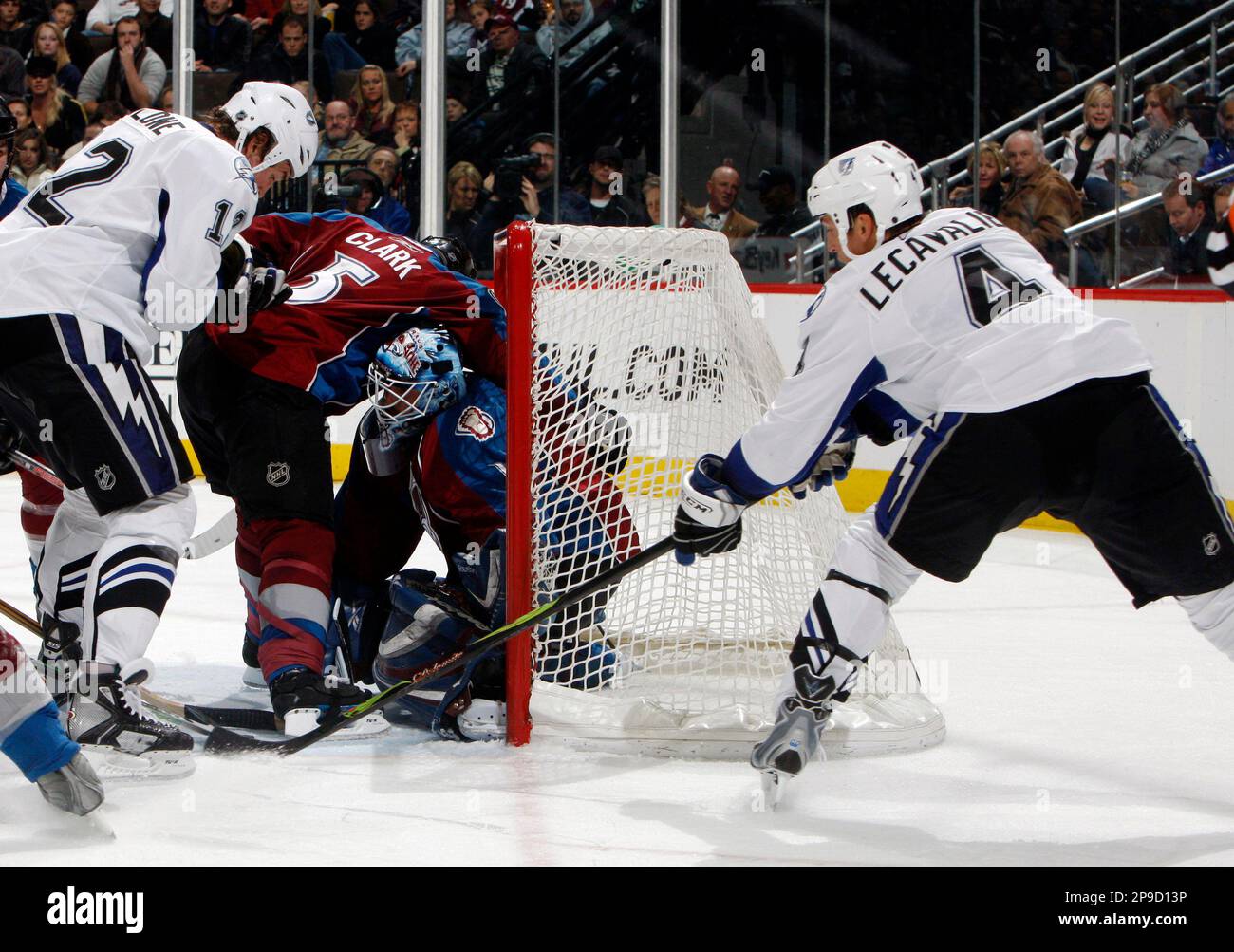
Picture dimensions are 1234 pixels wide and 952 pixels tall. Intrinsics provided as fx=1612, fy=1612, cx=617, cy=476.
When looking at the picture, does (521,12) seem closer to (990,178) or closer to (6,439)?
(990,178)

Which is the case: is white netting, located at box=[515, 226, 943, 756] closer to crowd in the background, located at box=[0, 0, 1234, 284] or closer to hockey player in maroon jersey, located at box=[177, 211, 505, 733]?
hockey player in maroon jersey, located at box=[177, 211, 505, 733]

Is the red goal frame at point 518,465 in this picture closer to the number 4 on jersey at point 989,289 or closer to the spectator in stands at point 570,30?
the number 4 on jersey at point 989,289

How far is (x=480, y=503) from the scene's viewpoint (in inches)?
115

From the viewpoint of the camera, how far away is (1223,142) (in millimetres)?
5609

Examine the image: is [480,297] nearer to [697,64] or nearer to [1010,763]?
[1010,763]

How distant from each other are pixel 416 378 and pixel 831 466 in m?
0.78

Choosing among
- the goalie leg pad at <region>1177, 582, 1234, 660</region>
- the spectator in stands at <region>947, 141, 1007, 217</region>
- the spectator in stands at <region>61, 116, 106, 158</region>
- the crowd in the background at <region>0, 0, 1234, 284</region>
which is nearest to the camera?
the goalie leg pad at <region>1177, 582, 1234, 660</region>

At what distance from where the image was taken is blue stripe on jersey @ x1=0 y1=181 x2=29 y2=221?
3.12 m

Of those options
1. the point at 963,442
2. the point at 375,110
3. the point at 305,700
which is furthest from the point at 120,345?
the point at 375,110

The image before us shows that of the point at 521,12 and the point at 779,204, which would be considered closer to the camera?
the point at 779,204

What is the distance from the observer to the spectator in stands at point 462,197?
705 centimetres

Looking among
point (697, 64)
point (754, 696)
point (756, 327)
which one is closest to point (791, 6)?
point (697, 64)

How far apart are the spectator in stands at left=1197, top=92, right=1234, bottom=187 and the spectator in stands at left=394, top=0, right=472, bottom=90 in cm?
318

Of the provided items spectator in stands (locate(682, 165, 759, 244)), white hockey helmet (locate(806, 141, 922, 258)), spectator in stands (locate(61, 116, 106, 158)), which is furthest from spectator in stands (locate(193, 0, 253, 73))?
white hockey helmet (locate(806, 141, 922, 258))
